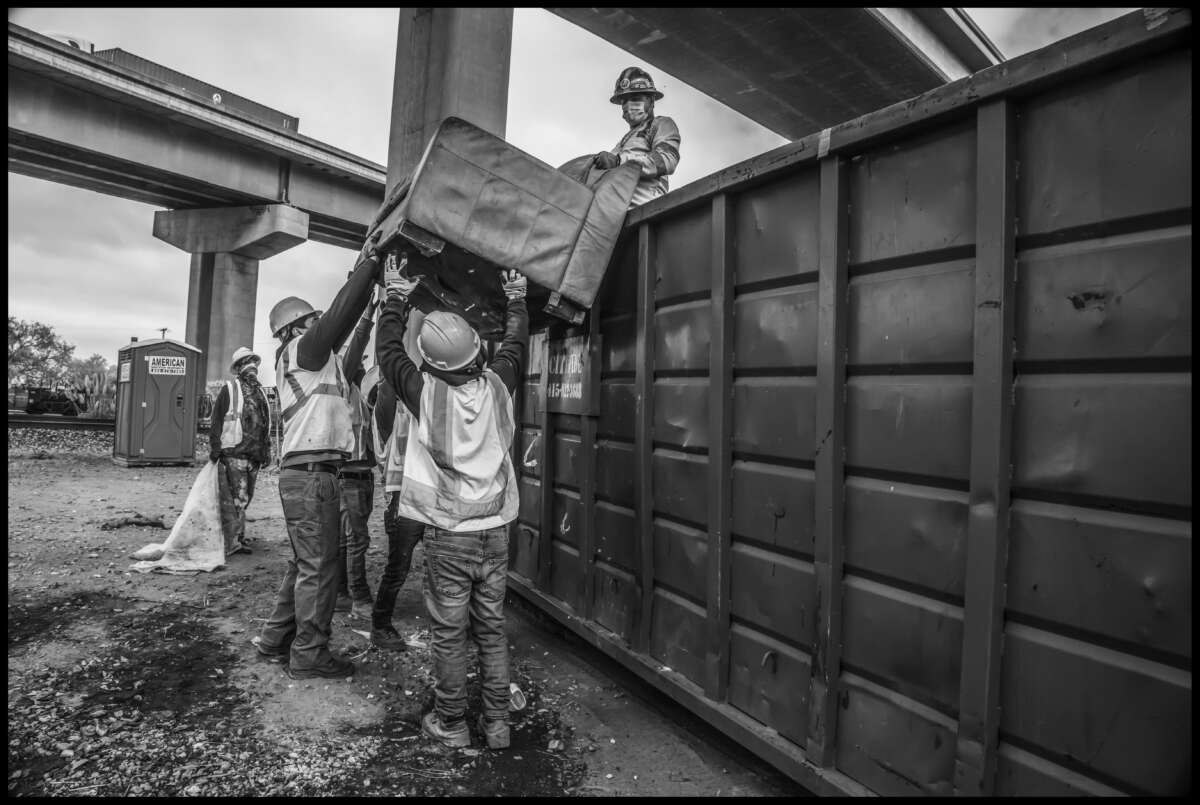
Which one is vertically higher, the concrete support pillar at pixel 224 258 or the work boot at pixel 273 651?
the concrete support pillar at pixel 224 258

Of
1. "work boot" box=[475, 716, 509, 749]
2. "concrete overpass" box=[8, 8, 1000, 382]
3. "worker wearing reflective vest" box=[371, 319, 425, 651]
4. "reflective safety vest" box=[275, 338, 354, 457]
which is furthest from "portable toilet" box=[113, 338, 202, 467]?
"work boot" box=[475, 716, 509, 749]

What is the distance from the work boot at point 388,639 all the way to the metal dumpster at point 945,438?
5.89ft

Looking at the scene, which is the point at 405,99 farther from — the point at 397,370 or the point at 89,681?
the point at 89,681

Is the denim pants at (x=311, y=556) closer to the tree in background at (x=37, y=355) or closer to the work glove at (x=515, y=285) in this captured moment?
the work glove at (x=515, y=285)

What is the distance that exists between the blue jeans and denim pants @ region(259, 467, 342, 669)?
1.51 feet

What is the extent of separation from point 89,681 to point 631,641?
3.01 metres

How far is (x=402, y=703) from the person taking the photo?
3.54 metres

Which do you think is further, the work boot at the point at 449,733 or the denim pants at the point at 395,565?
the denim pants at the point at 395,565

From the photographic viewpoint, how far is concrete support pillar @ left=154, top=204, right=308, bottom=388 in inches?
696

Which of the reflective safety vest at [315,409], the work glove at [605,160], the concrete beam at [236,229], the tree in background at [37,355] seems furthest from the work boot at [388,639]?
the tree in background at [37,355]

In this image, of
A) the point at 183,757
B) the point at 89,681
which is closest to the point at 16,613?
the point at 89,681

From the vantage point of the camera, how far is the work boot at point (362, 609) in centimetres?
478

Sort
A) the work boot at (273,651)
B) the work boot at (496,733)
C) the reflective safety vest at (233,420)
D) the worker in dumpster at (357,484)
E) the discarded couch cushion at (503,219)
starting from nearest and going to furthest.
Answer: the work boot at (496,733)
the discarded couch cushion at (503,219)
the work boot at (273,651)
the worker in dumpster at (357,484)
the reflective safety vest at (233,420)

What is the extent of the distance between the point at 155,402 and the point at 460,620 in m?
11.7
